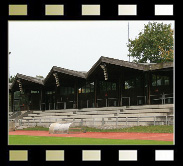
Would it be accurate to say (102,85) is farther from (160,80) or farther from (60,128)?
(60,128)

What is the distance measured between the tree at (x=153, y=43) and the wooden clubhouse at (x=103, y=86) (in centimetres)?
1119

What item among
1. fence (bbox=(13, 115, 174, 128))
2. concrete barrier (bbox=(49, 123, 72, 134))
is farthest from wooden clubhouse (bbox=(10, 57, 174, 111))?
concrete barrier (bbox=(49, 123, 72, 134))

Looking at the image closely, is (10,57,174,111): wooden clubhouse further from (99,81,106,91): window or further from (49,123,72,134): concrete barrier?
(49,123,72,134): concrete barrier

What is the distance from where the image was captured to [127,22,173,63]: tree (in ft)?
150

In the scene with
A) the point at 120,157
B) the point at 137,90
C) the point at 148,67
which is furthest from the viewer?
the point at 137,90

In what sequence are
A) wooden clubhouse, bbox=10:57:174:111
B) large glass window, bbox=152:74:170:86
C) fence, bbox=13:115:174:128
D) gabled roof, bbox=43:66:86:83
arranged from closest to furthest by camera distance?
fence, bbox=13:115:174:128 < wooden clubhouse, bbox=10:57:174:111 < large glass window, bbox=152:74:170:86 < gabled roof, bbox=43:66:86:83

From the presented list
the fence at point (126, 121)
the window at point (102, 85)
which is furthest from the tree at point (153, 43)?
the fence at point (126, 121)

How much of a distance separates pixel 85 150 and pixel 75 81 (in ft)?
105

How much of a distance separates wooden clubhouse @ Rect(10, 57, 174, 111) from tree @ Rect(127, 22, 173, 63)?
11186 millimetres

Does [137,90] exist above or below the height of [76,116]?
above

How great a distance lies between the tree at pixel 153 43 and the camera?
150 feet
